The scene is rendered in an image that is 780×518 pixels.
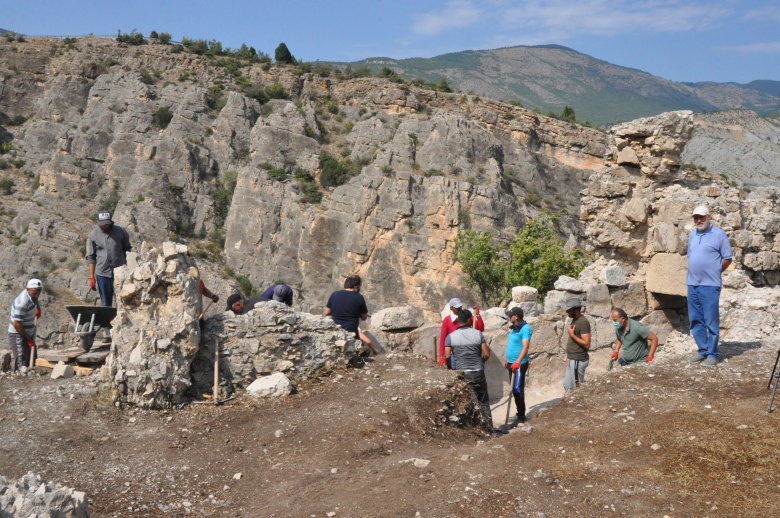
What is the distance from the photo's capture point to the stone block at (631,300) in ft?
36.9

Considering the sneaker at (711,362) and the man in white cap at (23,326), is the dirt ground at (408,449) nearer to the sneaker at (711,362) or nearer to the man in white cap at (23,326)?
the sneaker at (711,362)

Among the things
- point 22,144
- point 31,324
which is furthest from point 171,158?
point 31,324

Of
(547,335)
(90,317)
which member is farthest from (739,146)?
(90,317)

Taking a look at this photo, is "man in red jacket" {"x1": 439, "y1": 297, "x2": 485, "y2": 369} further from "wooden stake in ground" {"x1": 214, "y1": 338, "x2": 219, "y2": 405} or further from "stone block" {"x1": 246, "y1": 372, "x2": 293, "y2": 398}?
"wooden stake in ground" {"x1": 214, "y1": 338, "x2": 219, "y2": 405}

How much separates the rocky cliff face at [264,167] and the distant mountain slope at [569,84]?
187ft

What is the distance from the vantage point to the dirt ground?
18.3 ft

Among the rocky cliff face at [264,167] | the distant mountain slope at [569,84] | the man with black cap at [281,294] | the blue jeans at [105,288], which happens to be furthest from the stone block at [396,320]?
the distant mountain slope at [569,84]

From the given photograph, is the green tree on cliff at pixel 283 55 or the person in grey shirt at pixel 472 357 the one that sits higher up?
the green tree on cliff at pixel 283 55

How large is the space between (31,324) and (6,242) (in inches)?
1441

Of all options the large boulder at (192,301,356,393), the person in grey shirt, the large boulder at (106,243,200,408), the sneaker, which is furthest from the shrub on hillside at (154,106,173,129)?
the sneaker

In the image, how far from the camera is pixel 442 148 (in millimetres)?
45094

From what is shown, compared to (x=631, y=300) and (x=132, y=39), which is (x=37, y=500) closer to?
(x=631, y=300)

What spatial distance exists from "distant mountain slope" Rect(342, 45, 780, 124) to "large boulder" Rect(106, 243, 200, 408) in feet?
330

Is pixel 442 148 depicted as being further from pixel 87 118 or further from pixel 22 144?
pixel 22 144
